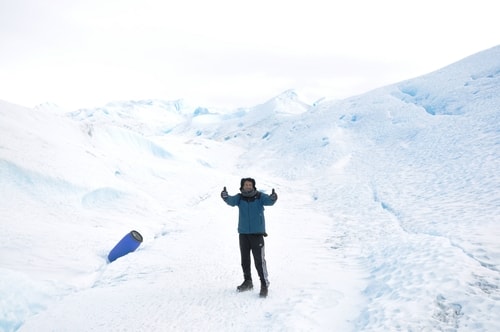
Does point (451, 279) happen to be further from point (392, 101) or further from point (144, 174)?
point (392, 101)

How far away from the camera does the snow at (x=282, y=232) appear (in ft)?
14.5

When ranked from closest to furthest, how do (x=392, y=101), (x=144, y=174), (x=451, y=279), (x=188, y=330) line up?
(x=188, y=330), (x=451, y=279), (x=144, y=174), (x=392, y=101)

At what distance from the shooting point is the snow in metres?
4.42

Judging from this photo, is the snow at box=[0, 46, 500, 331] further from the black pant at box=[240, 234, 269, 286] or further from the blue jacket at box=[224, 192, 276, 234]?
the blue jacket at box=[224, 192, 276, 234]

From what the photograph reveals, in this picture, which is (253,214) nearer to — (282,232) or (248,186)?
(248,186)

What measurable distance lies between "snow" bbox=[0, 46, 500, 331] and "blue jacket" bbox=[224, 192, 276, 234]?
102cm

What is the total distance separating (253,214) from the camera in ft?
15.5

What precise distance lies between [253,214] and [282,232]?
16.3 ft

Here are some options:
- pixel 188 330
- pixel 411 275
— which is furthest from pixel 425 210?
pixel 188 330

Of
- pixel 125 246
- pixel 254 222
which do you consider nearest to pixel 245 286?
pixel 254 222

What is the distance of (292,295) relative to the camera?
4.90 metres

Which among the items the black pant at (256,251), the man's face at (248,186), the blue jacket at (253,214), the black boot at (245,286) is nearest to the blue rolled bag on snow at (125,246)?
the black boot at (245,286)

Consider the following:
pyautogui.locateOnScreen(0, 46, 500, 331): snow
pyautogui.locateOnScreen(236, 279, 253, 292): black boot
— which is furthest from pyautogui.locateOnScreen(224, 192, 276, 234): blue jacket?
pyautogui.locateOnScreen(0, 46, 500, 331): snow

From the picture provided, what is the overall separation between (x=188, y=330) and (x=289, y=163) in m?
21.2
